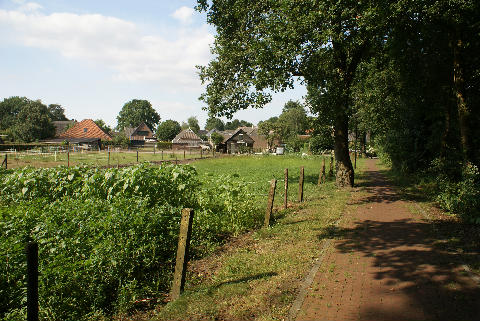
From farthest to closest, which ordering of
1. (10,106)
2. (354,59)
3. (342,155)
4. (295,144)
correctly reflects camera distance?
(10,106) < (295,144) < (342,155) < (354,59)

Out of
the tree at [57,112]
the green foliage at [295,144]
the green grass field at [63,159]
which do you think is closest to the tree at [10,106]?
the tree at [57,112]

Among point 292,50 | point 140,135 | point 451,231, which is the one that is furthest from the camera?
point 140,135

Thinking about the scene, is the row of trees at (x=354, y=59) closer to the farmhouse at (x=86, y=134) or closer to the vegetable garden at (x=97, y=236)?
the vegetable garden at (x=97, y=236)

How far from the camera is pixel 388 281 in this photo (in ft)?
17.6

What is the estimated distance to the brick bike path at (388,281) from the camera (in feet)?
14.5

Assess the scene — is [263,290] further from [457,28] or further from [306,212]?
[457,28]

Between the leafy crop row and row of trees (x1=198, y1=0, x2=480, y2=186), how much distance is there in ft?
25.7

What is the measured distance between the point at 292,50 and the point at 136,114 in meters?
126

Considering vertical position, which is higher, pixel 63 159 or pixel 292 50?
pixel 292 50

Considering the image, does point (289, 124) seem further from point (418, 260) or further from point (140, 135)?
point (418, 260)

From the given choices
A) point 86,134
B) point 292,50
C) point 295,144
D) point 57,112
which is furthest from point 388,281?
point 57,112

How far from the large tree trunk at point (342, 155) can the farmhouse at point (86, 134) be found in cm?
6802

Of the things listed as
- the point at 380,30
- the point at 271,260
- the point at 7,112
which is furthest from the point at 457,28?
the point at 7,112

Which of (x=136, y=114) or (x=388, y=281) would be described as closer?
(x=388, y=281)
